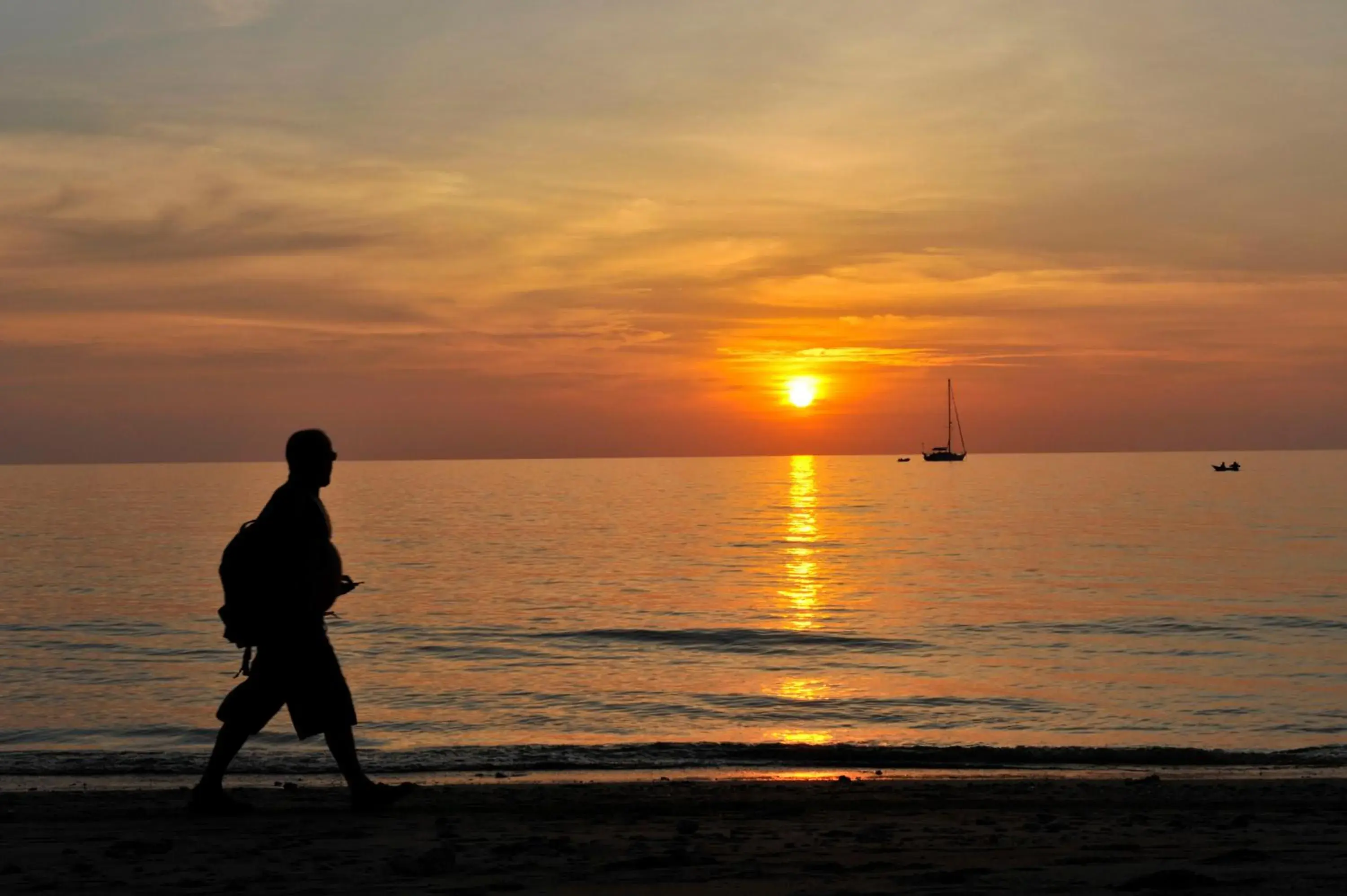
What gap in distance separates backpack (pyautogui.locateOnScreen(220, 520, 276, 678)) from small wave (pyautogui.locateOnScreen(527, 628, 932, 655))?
1676cm

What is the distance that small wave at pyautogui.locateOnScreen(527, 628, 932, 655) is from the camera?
24391mm

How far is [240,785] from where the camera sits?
1104 centimetres

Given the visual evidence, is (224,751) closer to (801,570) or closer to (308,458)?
(308,458)

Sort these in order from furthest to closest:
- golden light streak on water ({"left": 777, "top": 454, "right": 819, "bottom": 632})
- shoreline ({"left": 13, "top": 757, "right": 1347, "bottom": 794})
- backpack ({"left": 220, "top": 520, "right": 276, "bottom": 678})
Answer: golden light streak on water ({"left": 777, "top": 454, "right": 819, "bottom": 632}) < shoreline ({"left": 13, "top": 757, "right": 1347, "bottom": 794}) < backpack ({"left": 220, "top": 520, "right": 276, "bottom": 678})

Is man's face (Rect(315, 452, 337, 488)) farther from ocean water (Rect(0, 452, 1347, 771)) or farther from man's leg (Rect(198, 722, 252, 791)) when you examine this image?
ocean water (Rect(0, 452, 1347, 771))

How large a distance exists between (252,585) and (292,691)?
71 centimetres

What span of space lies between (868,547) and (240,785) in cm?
4561

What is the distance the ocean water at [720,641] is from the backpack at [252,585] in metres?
5.45

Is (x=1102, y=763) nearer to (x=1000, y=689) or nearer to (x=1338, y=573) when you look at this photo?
(x=1000, y=689)

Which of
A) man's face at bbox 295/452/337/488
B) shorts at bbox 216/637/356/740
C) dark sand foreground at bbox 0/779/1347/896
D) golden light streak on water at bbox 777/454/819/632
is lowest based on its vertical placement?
golden light streak on water at bbox 777/454/819/632

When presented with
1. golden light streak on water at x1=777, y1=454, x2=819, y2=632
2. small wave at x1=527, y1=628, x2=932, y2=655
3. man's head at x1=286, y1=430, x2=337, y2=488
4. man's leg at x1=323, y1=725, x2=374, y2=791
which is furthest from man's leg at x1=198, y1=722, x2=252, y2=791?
golden light streak on water at x1=777, y1=454, x2=819, y2=632

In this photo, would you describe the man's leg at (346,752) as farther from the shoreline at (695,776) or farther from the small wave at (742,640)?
the small wave at (742,640)

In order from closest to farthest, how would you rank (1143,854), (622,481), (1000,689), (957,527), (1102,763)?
(1143,854)
(1102,763)
(1000,689)
(957,527)
(622,481)

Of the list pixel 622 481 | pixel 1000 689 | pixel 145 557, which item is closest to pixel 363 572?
pixel 145 557
